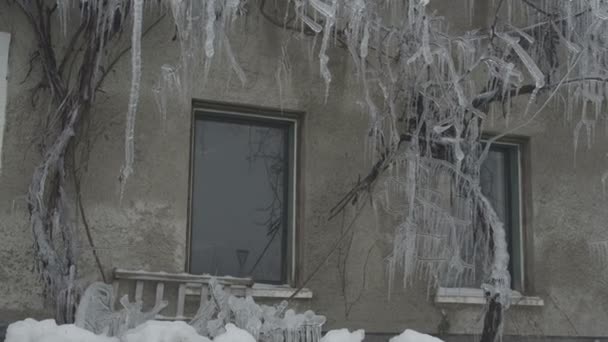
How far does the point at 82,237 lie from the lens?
6023mm

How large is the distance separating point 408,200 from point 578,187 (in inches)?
77.8

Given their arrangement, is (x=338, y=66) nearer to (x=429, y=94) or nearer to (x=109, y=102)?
(x=429, y=94)

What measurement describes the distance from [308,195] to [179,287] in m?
1.29

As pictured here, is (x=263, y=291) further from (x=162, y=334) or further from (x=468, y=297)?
(x=162, y=334)

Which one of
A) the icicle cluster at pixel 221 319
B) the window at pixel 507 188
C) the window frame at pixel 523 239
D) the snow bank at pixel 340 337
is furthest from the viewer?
the window at pixel 507 188

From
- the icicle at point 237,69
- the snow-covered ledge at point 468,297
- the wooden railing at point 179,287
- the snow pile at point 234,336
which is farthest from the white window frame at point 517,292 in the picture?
the snow pile at point 234,336

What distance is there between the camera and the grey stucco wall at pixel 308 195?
5.99 m

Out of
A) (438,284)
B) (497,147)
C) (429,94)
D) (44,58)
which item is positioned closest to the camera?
(44,58)

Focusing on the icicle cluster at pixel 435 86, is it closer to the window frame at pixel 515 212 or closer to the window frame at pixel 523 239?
the window frame at pixel 523 239

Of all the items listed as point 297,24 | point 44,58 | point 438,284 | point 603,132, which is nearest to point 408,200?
point 438,284

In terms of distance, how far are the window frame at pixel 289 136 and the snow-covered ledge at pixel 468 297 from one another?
1.30 m

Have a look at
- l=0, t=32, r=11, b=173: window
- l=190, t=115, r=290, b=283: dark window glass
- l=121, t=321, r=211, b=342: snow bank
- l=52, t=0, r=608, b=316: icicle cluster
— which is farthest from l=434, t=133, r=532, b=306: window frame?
l=0, t=32, r=11, b=173: window

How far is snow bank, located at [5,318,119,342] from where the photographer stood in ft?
14.5

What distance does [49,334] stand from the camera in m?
→ 4.47
